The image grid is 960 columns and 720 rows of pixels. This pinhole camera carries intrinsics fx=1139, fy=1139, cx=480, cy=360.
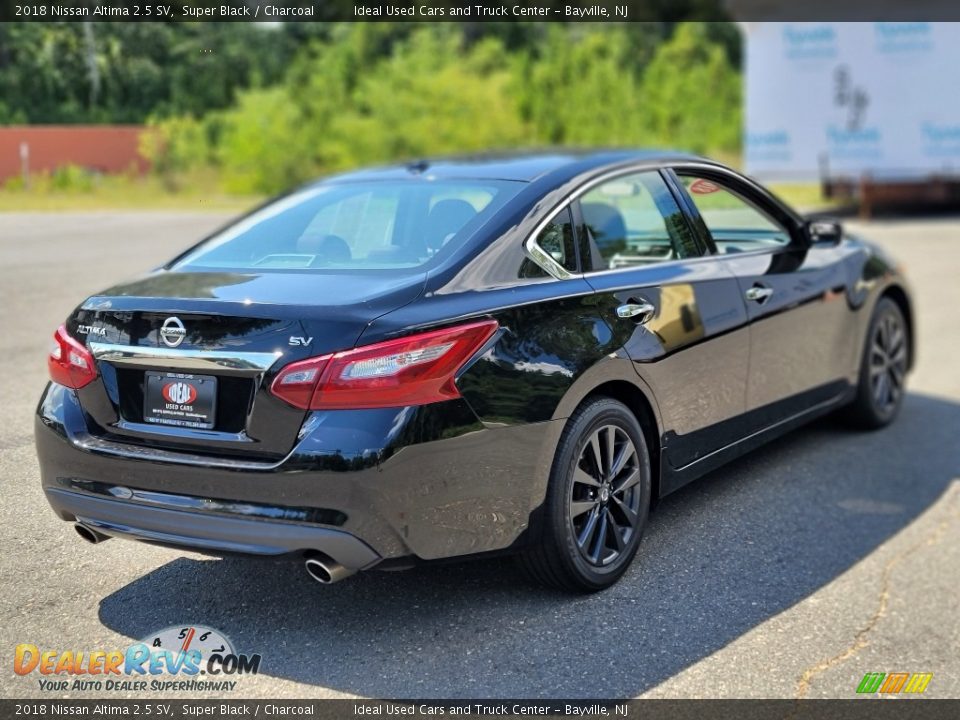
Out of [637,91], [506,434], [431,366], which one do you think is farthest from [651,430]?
[637,91]

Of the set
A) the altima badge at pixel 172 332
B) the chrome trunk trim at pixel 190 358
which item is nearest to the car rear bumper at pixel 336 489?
the chrome trunk trim at pixel 190 358

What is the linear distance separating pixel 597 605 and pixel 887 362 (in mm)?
3273

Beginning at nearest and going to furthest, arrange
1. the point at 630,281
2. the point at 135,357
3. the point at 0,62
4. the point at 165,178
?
the point at 135,357
the point at 630,281
the point at 0,62
the point at 165,178

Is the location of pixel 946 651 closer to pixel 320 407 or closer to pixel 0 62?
pixel 320 407

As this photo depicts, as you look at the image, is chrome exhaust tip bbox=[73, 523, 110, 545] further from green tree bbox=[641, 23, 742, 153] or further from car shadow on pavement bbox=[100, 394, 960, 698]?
green tree bbox=[641, 23, 742, 153]

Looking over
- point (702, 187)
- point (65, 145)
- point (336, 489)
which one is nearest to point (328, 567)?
point (336, 489)

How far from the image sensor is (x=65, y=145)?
7.06 meters

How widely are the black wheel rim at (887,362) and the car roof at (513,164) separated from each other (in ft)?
6.38

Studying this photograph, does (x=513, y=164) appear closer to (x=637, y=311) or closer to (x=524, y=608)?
(x=637, y=311)

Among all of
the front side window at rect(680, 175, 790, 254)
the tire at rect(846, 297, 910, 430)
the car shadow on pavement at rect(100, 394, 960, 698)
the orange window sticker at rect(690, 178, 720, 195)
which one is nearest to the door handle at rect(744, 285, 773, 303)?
the front side window at rect(680, 175, 790, 254)

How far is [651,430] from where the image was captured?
14.6 feet

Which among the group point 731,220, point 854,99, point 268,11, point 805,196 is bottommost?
point 805,196

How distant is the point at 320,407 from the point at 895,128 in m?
20.5

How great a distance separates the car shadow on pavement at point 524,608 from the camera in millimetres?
3600
